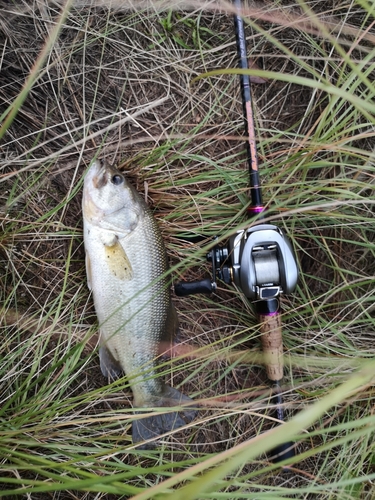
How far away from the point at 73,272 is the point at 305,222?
4.05 ft

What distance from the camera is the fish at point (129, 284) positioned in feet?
6.33

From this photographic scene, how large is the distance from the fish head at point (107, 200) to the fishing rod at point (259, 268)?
1.31 feet

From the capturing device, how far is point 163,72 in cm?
224

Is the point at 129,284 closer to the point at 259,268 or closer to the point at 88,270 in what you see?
the point at 88,270

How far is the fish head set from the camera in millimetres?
1919

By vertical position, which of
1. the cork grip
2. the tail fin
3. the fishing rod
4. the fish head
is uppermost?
the fish head

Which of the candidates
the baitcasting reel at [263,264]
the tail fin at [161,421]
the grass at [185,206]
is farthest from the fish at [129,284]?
the baitcasting reel at [263,264]

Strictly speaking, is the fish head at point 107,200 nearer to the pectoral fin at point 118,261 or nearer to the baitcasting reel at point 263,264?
the pectoral fin at point 118,261

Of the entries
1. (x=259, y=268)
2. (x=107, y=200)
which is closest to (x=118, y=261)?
(x=107, y=200)

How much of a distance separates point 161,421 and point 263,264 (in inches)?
36.0

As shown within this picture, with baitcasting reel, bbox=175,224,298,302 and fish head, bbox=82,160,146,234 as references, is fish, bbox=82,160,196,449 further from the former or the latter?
baitcasting reel, bbox=175,224,298,302

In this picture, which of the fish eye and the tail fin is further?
the tail fin

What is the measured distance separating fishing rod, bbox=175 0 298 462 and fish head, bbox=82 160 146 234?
0.40 m

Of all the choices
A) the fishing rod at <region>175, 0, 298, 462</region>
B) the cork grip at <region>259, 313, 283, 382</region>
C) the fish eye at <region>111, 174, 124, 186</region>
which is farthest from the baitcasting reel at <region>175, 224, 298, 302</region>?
the fish eye at <region>111, 174, 124, 186</region>
